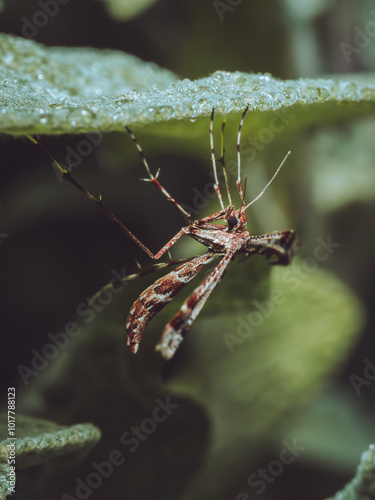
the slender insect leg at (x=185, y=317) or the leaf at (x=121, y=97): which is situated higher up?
the leaf at (x=121, y=97)

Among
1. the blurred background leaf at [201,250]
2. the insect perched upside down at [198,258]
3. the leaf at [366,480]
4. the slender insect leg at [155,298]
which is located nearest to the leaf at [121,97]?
the blurred background leaf at [201,250]

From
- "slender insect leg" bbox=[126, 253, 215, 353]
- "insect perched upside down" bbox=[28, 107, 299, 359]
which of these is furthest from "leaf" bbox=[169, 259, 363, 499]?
"slender insect leg" bbox=[126, 253, 215, 353]

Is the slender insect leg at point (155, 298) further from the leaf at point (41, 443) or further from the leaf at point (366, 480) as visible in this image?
the leaf at point (366, 480)

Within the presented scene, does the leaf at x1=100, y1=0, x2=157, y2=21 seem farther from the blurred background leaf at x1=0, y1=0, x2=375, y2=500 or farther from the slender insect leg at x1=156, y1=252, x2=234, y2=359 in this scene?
the slender insect leg at x1=156, y1=252, x2=234, y2=359

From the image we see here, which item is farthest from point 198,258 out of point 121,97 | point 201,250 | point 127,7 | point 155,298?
point 127,7

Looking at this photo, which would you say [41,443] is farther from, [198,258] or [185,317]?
[198,258]
